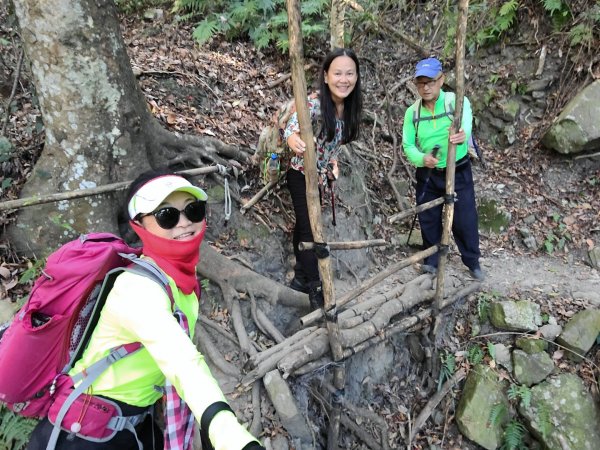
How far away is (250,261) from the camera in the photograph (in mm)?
4684

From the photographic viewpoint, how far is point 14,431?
2.70 metres

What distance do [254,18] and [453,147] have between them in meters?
5.51

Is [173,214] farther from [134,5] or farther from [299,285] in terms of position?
[134,5]

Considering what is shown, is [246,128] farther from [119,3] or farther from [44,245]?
[119,3]

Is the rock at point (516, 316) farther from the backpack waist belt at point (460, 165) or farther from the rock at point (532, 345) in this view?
the backpack waist belt at point (460, 165)

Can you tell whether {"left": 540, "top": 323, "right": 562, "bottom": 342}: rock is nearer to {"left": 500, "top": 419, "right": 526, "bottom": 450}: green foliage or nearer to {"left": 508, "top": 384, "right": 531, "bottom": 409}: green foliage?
{"left": 508, "top": 384, "right": 531, "bottom": 409}: green foliage

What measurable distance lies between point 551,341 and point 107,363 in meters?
5.21

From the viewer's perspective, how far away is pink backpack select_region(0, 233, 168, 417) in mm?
1778

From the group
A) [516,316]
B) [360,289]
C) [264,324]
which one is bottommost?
[516,316]

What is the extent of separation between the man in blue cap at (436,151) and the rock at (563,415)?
1.75 meters

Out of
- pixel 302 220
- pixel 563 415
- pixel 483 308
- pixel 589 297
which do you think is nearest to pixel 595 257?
pixel 589 297

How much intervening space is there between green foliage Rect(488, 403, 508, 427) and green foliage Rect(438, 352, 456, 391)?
60cm

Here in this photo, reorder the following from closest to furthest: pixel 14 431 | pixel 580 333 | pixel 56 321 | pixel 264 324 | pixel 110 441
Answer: pixel 56 321 → pixel 110 441 → pixel 14 431 → pixel 264 324 → pixel 580 333

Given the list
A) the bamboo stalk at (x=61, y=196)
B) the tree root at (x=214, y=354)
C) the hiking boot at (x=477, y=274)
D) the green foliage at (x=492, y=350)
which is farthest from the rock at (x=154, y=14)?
the green foliage at (x=492, y=350)
